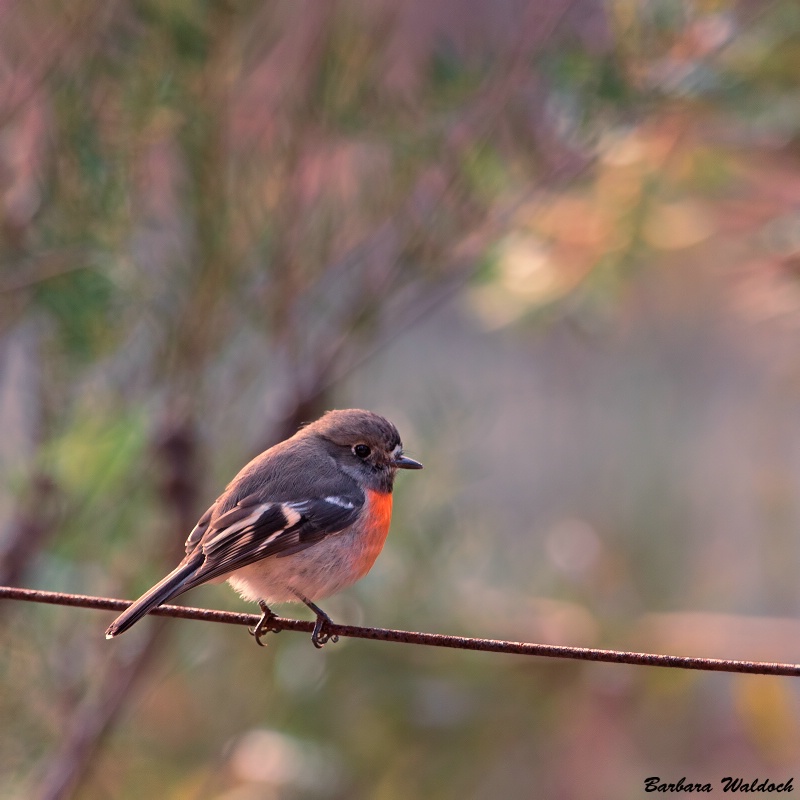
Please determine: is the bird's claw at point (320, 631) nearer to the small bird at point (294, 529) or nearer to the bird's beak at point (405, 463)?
the small bird at point (294, 529)

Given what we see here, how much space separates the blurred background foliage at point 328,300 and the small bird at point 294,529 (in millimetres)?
358

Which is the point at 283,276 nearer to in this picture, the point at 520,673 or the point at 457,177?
the point at 457,177

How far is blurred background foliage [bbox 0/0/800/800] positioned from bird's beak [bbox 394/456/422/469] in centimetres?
49

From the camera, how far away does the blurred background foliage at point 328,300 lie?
10.4 feet

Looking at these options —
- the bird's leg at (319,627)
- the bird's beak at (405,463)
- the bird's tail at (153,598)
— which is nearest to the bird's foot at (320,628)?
the bird's leg at (319,627)

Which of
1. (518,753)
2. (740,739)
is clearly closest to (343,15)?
(518,753)

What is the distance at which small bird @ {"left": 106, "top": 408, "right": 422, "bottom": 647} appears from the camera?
2398 millimetres

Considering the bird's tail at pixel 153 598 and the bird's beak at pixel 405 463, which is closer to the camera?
the bird's tail at pixel 153 598

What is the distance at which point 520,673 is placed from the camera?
386 cm

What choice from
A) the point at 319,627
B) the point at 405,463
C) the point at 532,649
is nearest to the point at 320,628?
the point at 319,627

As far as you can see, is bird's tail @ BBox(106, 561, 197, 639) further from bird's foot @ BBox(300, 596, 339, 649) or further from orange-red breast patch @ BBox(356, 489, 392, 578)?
orange-red breast patch @ BBox(356, 489, 392, 578)
